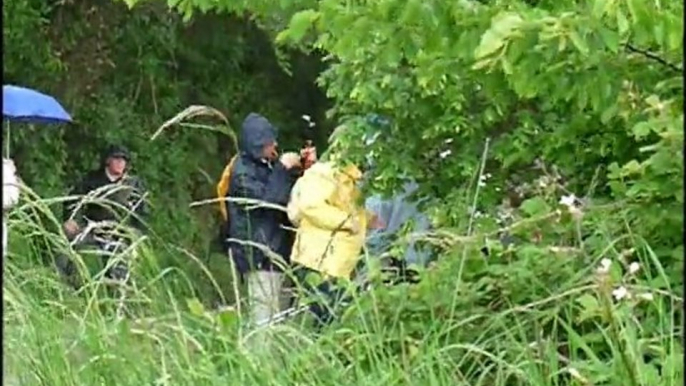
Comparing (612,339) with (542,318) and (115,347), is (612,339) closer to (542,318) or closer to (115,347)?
(542,318)

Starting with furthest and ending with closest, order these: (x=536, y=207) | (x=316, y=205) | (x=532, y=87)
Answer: (x=316, y=205) < (x=536, y=207) < (x=532, y=87)

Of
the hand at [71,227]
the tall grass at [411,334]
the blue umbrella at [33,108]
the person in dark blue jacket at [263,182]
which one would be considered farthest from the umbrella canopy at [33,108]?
the tall grass at [411,334]

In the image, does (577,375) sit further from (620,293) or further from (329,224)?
(329,224)

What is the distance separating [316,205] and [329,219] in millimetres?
136

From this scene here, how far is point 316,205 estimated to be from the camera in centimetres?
571

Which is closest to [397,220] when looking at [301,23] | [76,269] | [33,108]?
[76,269]

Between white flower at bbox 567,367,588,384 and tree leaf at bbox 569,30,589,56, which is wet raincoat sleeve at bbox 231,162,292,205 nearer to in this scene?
white flower at bbox 567,367,588,384

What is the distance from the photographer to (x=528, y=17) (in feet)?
9.07

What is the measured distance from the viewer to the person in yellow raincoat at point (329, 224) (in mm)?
3697

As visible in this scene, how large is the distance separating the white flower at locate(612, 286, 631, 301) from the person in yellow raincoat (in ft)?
2.80

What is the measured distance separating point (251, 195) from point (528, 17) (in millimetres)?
4321

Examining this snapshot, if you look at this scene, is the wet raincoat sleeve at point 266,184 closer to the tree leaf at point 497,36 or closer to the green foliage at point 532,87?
the green foliage at point 532,87

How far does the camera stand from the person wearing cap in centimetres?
374

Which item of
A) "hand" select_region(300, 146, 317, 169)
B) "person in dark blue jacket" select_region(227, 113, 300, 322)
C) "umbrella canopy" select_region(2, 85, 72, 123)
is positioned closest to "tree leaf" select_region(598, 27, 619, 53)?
"person in dark blue jacket" select_region(227, 113, 300, 322)
